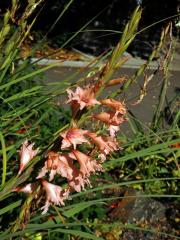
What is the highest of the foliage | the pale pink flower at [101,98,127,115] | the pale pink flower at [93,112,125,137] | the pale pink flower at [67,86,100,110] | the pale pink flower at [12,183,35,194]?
the pale pink flower at [67,86,100,110]

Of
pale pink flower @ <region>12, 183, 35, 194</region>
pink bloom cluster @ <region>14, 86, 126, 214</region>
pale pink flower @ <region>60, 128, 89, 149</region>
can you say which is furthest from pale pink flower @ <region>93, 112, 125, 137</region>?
pale pink flower @ <region>12, 183, 35, 194</region>

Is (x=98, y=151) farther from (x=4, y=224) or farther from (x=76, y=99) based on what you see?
(x=4, y=224)

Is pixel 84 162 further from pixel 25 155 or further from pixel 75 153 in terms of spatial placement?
pixel 25 155

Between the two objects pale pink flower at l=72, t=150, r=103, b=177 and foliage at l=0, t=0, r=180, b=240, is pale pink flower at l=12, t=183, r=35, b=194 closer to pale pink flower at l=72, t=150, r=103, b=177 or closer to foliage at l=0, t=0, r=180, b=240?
foliage at l=0, t=0, r=180, b=240

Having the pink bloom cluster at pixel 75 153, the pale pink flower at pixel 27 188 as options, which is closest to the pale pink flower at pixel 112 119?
the pink bloom cluster at pixel 75 153

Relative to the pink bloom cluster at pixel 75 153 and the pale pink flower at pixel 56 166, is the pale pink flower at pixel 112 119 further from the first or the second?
the pale pink flower at pixel 56 166

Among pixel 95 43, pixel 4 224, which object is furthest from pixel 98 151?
pixel 95 43

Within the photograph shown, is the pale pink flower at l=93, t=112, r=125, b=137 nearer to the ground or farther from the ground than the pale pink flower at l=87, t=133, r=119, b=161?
farther from the ground
